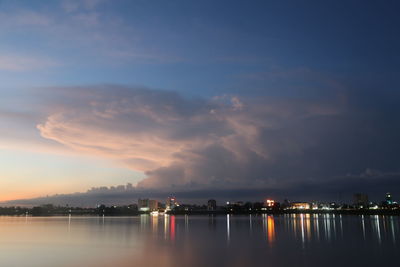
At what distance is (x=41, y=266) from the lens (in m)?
28.4

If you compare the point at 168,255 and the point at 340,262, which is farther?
Result: the point at 168,255

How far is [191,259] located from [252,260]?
15.4ft

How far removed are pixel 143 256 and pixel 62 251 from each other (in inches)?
390

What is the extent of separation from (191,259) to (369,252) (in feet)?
52.0

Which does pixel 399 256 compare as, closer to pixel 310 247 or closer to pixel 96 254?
pixel 310 247

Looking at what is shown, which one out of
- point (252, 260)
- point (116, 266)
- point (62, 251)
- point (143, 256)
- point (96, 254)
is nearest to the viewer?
point (116, 266)

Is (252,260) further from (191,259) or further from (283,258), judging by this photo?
(191,259)

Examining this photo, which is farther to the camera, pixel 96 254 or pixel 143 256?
pixel 96 254

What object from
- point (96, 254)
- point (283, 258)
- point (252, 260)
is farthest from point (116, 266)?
point (283, 258)

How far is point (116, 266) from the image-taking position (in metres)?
27.3

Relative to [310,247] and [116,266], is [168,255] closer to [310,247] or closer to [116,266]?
[116,266]

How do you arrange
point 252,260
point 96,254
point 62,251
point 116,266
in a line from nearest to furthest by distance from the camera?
point 116,266, point 252,260, point 96,254, point 62,251

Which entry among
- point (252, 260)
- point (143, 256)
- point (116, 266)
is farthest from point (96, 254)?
point (252, 260)

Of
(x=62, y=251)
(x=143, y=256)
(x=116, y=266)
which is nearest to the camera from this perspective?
(x=116, y=266)
